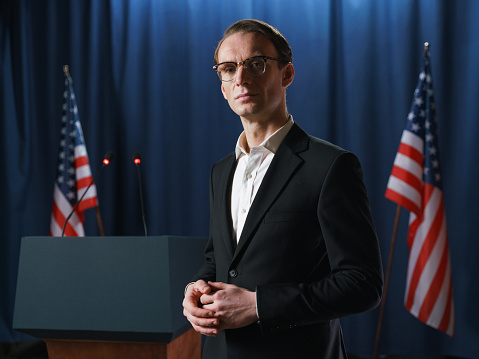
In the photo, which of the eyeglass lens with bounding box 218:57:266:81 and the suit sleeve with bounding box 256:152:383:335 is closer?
the suit sleeve with bounding box 256:152:383:335

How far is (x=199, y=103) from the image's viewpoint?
406 centimetres

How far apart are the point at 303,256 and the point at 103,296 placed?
1.06m

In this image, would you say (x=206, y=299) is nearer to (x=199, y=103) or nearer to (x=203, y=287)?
(x=203, y=287)

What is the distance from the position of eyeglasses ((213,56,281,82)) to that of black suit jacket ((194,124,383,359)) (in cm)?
20

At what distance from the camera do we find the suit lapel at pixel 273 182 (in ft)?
3.83

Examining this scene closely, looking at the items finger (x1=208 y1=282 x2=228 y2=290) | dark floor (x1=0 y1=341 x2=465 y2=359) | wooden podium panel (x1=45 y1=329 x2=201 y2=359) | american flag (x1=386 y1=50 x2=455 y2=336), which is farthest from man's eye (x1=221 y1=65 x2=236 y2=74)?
dark floor (x1=0 y1=341 x2=465 y2=359)

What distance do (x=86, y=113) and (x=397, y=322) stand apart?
10.0 ft

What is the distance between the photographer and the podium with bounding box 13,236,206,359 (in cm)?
185

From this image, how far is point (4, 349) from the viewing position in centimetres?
394

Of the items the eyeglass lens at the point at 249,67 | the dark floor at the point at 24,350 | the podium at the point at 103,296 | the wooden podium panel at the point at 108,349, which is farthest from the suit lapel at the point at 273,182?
the dark floor at the point at 24,350

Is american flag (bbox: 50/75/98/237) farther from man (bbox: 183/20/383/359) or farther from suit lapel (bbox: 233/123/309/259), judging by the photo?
suit lapel (bbox: 233/123/309/259)

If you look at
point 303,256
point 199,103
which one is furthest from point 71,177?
point 303,256

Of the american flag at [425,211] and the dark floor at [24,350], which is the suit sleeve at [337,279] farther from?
the dark floor at [24,350]

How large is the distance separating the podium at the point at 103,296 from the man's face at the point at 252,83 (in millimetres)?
795
